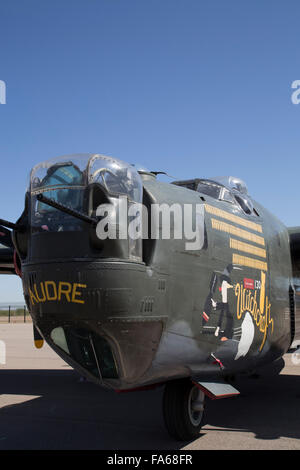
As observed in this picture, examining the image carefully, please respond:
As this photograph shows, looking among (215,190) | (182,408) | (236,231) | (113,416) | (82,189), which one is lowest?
(113,416)

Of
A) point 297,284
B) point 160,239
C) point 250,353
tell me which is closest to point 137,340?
point 160,239

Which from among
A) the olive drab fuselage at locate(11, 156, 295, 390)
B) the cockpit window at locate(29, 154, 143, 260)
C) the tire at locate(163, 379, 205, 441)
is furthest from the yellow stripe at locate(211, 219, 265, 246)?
the tire at locate(163, 379, 205, 441)

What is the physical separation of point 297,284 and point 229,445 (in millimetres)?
3941

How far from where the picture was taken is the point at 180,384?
254 inches

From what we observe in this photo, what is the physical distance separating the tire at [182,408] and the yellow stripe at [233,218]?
7.50 ft

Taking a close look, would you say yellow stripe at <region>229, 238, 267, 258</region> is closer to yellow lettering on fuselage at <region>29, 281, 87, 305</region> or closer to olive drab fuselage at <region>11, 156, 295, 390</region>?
olive drab fuselage at <region>11, 156, 295, 390</region>

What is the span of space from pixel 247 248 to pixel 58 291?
3249 mm

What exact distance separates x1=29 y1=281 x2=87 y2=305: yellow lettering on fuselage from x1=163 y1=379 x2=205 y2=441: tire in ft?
7.67

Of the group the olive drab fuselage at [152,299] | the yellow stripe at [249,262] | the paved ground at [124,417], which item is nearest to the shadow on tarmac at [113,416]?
the paved ground at [124,417]

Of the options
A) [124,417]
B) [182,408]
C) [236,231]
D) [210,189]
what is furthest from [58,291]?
[124,417]

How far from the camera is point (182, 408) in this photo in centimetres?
625

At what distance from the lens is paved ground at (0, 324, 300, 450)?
6454 millimetres

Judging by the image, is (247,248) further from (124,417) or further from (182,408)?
(124,417)

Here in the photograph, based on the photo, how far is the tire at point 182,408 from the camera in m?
6.25
